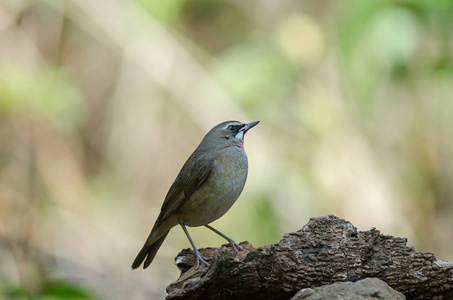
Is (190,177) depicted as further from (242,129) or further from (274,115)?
(274,115)

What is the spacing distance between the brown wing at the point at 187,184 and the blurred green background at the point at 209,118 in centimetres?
173

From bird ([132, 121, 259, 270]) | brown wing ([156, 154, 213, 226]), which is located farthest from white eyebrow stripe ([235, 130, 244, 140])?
brown wing ([156, 154, 213, 226])

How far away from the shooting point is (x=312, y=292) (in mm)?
3344

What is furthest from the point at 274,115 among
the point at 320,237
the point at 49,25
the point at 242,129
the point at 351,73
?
the point at 320,237

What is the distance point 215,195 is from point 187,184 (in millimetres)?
265

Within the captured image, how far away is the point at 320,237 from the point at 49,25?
6797 millimetres

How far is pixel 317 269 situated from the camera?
143 inches

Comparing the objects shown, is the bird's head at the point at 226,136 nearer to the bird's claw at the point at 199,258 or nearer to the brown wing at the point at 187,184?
the brown wing at the point at 187,184

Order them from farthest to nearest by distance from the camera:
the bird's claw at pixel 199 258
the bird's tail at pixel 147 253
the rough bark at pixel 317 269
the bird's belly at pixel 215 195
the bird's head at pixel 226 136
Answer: the bird's head at pixel 226 136
the bird's tail at pixel 147 253
the bird's belly at pixel 215 195
the bird's claw at pixel 199 258
the rough bark at pixel 317 269

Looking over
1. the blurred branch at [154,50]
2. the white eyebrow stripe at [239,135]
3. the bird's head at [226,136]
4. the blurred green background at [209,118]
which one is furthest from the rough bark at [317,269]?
the blurred branch at [154,50]

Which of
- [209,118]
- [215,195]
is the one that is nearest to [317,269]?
[215,195]

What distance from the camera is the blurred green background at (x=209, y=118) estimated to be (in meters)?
7.19

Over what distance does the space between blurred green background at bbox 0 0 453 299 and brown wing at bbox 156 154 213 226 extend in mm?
1730

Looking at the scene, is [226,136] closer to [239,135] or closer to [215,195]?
[239,135]
